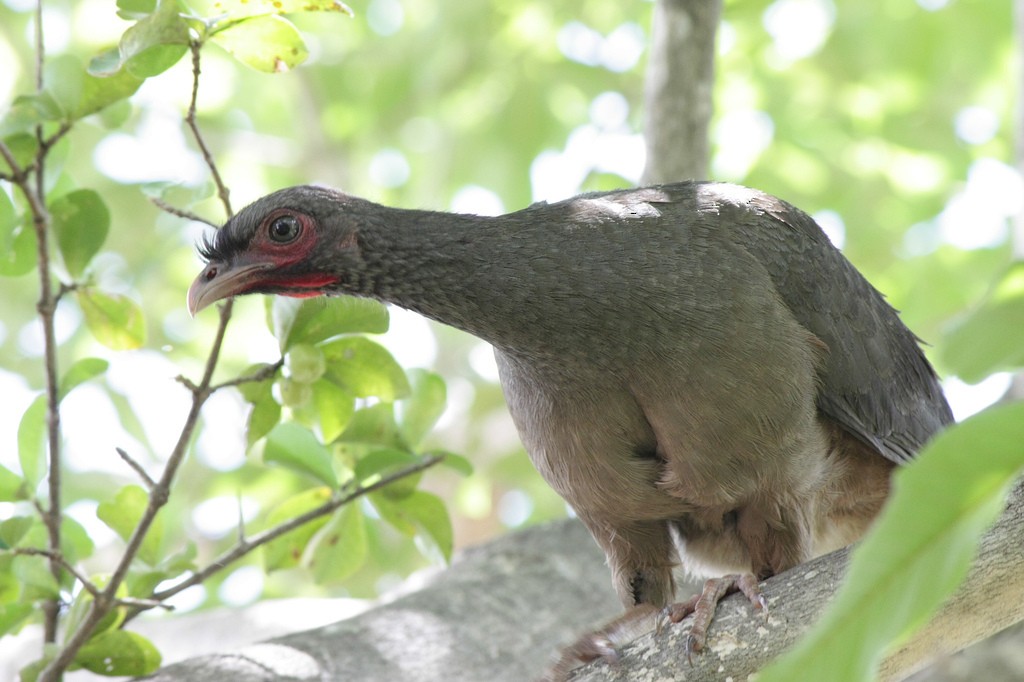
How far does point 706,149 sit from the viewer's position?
14.1ft

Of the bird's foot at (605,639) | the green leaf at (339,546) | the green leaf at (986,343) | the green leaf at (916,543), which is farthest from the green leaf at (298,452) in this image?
the green leaf at (916,543)

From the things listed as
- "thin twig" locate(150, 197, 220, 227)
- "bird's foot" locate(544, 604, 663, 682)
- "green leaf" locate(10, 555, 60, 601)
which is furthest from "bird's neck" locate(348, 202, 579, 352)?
"green leaf" locate(10, 555, 60, 601)

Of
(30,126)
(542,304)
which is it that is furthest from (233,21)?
(542,304)

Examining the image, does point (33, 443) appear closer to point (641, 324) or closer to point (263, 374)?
point (263, 374)

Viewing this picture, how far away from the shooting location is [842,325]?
10.9 ft

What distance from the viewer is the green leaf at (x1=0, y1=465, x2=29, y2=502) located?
120 inches

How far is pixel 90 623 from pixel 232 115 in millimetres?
4773

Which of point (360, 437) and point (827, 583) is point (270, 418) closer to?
point (360, 437)

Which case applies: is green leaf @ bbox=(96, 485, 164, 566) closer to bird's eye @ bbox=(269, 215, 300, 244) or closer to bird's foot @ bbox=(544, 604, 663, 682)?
bird's eye @ bbox=(269, 215, 300, 244)

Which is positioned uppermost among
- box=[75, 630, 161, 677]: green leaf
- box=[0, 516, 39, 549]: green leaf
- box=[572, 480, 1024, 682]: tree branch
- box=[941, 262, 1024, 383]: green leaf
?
box=[0, 516, 39, 549]: green leaf

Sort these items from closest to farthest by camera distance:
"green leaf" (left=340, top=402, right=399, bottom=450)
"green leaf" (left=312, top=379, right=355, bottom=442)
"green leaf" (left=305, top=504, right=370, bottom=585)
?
"green leaf" (left=312, top=379, right=355, bottom=442) → "green leaf" (left=340, top=402, right=399, bottom=450) → "green leaf" (left=305, top=504, right=370, bottom=585)

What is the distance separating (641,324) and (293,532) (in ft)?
4.43

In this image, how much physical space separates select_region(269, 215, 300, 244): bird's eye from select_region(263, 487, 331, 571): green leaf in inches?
35.6

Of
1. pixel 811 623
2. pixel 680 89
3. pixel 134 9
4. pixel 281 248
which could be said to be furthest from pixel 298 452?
pixel 680 89
